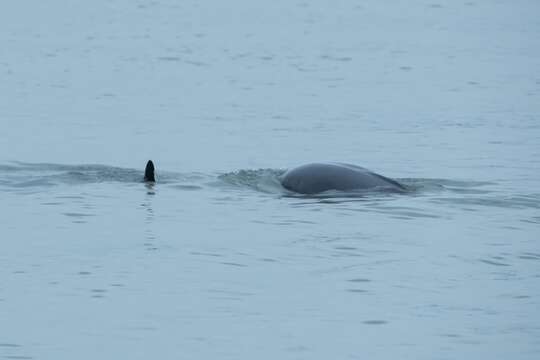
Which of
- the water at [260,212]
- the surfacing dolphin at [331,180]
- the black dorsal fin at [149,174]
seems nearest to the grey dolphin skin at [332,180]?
the surfacing dolphin at [331,180]

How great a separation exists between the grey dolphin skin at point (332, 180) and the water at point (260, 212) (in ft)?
0.66

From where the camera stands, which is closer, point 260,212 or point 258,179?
point 260,212

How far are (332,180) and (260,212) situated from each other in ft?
4.93

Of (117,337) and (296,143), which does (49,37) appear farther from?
(117,337)

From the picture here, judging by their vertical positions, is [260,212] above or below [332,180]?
below

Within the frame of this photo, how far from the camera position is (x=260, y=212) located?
1465 cm

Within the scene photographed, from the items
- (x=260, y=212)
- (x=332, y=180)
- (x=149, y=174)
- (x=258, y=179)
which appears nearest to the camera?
(x=260, y=212)

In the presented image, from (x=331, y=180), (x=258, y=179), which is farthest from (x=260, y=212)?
(x=258, y=179)

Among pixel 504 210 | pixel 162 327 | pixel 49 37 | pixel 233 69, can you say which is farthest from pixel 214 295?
pixel 49 37

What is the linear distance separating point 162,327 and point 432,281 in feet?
9.20

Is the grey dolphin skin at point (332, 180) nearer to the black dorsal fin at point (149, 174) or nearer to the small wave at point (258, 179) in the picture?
the small wave at point (258, 179)

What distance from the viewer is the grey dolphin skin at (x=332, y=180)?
15.8m

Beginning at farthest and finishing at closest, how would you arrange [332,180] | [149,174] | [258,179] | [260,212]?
[258,179]
[149,174]
[332,180]
[260,212]

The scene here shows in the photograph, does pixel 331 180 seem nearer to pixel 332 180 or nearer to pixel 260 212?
pixel 332 180
